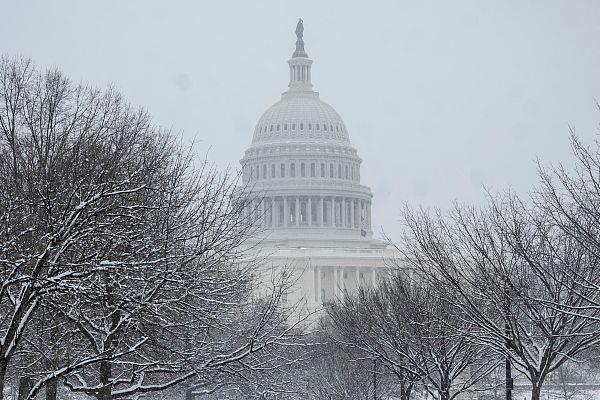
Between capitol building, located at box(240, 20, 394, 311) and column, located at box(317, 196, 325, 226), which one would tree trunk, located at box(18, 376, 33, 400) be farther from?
column, located at box(317, 196, 325, 226)

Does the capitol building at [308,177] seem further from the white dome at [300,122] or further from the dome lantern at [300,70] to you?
the dome lantern at [300,70]

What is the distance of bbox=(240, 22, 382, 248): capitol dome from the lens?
545 ft

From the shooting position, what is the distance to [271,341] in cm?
1834

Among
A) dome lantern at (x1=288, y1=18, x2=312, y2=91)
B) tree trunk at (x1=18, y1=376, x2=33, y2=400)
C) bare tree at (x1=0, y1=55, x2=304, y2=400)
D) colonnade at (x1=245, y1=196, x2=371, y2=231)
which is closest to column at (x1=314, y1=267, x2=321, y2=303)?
colonnade at (x1=245, y1=196, x2=371, y2=231)

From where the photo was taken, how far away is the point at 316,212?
171 metres

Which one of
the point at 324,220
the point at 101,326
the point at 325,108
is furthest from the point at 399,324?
the point at 325,108

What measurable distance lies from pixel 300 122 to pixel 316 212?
14.0 m

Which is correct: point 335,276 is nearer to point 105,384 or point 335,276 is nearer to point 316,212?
point 316,212

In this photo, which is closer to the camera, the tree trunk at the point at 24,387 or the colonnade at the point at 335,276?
the tree trunk at the point at 24,387

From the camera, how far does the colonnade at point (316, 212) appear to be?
6609 inches

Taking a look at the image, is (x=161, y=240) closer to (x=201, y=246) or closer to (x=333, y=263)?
(x=201, y=246)

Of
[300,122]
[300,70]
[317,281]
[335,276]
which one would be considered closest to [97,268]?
[317,281]

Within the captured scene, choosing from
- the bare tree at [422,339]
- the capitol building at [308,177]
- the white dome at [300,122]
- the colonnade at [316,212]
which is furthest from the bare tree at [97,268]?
the white dome at [300,122]

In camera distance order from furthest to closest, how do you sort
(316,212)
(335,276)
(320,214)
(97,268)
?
(316,212) → (320,214) → (335,276) → (97,268)
